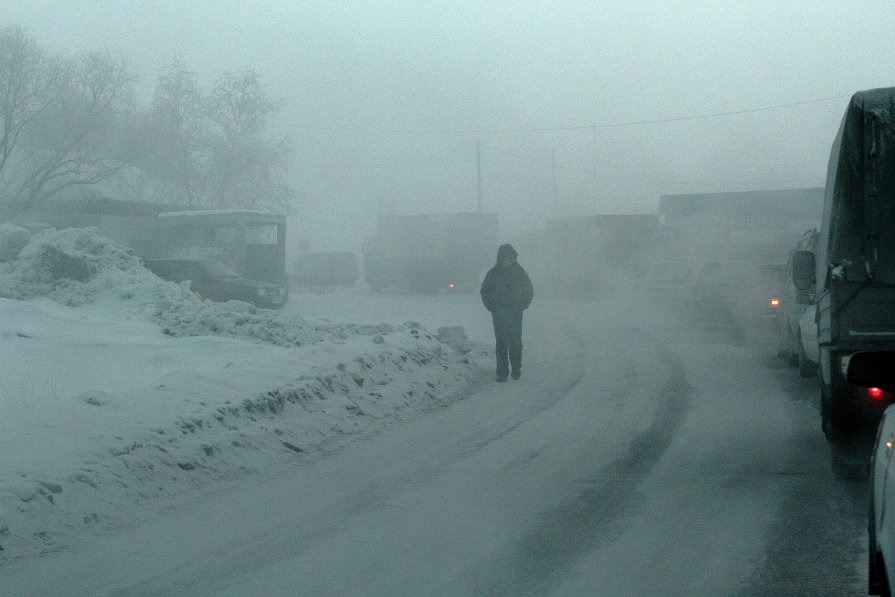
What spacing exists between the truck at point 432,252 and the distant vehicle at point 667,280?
13.4 m

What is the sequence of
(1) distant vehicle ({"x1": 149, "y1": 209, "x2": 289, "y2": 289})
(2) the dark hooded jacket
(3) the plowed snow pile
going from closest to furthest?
(3) the plowed snow pile → (2) the dark hooded jacket → (1) distant vehicle ({"x1": 149, "y1": 209, "x2": 289, "y2": 289})

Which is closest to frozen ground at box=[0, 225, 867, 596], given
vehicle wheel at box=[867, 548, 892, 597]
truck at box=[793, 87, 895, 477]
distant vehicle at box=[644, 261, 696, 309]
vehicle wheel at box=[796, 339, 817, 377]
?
vehicle wheel at box=[796, 339, 817, 377]

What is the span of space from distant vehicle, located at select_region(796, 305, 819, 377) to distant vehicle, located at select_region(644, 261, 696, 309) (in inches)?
437

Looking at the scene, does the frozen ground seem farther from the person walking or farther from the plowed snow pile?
the person walking

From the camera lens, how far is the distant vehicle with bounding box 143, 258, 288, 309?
76.0ft

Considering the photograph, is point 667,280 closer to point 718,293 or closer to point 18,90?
point 718,293

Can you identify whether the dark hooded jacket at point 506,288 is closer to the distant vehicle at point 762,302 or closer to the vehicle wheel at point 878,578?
the distant vehicle at point 762,302

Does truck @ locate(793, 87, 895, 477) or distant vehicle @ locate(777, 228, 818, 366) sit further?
distant vehicle @ locate(777, 228, 818, 366)

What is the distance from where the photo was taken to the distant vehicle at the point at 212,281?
912 inches

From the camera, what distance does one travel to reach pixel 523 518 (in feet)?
19.9

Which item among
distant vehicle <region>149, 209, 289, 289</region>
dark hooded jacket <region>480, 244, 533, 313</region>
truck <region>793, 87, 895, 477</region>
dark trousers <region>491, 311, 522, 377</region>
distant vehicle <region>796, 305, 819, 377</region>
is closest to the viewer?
truck <region>793, 87, 895, 477</region>

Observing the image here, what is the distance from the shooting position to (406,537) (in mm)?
5629

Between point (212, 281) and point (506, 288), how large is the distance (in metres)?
12.0

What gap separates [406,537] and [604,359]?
34.3 feet
